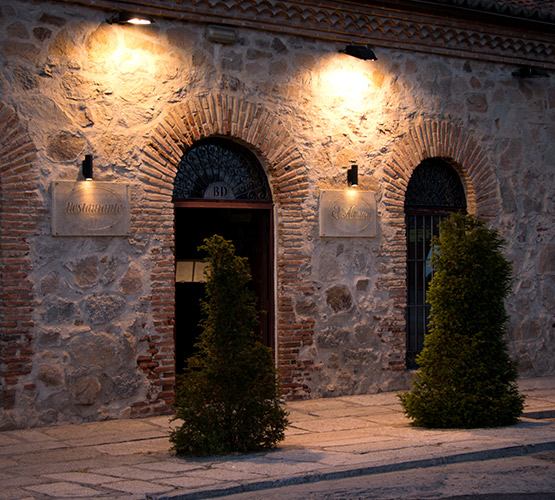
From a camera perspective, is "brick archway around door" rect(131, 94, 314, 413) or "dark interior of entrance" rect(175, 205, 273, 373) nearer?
"brick archway around door" rect(131, 94, 314, 413)

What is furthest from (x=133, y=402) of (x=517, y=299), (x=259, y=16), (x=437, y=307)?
Result: (x=517, y=299)

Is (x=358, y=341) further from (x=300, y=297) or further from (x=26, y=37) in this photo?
(x=26, y=37)

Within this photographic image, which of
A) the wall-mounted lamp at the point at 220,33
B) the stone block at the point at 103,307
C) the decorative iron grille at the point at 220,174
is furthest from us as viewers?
the decorative iron grille at the point at 220,174

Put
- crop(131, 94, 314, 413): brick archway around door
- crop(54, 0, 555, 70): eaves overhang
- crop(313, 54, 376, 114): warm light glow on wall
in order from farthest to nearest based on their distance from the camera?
crop(313, 54, 376, 114): warm light glow on wall < crop(54, 0, 555, 70): eaves overhang < crop(131, 94, 314, 413): brick archway around door

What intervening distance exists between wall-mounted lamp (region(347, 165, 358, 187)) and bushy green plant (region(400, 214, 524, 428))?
94.8 inches

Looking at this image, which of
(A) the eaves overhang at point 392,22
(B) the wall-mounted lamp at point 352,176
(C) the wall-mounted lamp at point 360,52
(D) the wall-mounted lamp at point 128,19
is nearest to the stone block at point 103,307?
(D) the wall-mounted lamp at point 128,19

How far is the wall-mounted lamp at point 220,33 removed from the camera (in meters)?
10.1

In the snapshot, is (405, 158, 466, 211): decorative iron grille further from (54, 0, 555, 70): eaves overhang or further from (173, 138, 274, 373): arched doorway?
(173, 138, 274, 373): arched doorway

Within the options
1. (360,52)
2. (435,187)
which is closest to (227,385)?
(360,52)

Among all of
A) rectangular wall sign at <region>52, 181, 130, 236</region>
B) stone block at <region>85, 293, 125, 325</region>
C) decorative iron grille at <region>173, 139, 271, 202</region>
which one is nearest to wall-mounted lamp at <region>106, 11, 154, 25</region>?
decorative iron grille at <region>173, 139, 271, 202</region>

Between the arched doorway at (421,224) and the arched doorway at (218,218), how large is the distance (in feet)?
7.21

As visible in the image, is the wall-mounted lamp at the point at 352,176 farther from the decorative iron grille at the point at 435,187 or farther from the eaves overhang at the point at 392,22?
the eaves overhang at the point at 392,22

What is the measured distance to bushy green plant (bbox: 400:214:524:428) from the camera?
8.55m

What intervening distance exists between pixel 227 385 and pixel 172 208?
3052 millimetres
